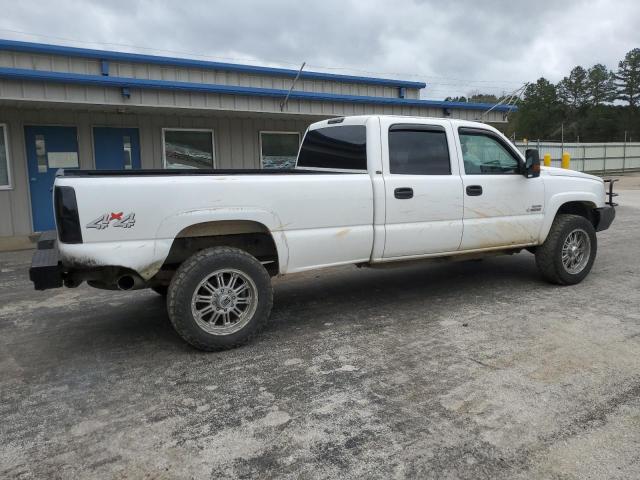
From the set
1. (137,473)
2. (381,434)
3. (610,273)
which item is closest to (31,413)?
(137,473)

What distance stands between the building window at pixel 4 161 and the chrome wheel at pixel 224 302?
7.99m

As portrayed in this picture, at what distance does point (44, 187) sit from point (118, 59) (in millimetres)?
3609

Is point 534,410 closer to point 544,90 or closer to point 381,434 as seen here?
point 381,434

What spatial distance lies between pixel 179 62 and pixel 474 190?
965 cm

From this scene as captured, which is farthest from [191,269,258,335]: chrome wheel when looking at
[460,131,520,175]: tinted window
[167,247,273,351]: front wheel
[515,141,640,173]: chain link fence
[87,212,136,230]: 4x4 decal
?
[515,141,640,173]: chain link fence

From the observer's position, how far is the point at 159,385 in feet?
12.1

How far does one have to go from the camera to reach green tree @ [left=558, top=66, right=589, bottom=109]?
82375 millimetres

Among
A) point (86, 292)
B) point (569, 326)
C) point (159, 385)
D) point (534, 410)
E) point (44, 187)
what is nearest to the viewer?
point (534, 410)

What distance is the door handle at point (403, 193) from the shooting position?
491 cm

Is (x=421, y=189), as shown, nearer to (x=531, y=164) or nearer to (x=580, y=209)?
(x=531, y=164)

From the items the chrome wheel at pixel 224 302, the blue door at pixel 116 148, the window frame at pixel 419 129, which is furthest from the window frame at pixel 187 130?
the chrome wheel at pixel 224 302

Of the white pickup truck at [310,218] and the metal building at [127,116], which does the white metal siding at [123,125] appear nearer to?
the metal building at [127,116]

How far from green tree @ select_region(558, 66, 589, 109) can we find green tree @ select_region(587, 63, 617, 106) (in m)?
0.82

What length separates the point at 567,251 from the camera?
20.2ft
